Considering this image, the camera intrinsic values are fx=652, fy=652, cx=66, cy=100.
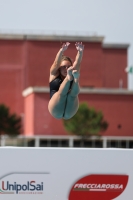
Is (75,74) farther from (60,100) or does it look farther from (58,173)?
(58,173)

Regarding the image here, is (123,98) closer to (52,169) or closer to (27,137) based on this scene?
(27,137)

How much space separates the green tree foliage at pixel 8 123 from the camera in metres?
71.2

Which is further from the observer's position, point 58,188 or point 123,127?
point 123,127

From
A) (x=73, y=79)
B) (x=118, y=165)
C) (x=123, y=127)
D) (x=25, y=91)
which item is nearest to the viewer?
A: (x=73, y=79)

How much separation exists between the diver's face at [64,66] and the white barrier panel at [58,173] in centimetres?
138

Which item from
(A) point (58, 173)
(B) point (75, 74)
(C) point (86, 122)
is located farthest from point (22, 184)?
(C) point (86, 122)

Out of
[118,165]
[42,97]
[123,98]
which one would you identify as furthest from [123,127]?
[118,165]

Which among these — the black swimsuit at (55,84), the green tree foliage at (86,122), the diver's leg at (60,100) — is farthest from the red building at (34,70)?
the diver's leg at (60,100)

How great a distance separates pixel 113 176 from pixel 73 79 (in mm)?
1985

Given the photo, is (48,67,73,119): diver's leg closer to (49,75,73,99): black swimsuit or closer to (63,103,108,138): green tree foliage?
(49,75,73,99): black swimsuit

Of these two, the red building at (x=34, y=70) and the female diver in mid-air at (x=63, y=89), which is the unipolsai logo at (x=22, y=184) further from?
the red building at (x=34, y=70)

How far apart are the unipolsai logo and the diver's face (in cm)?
185

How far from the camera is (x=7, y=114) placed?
72062mm

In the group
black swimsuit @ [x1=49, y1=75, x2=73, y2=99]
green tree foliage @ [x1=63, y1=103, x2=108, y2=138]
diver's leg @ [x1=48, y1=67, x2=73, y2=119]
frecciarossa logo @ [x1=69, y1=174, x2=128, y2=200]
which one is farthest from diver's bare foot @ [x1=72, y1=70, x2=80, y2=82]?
green tree foliage @ [x1=63, y1=103, x2=108, y2=138]
